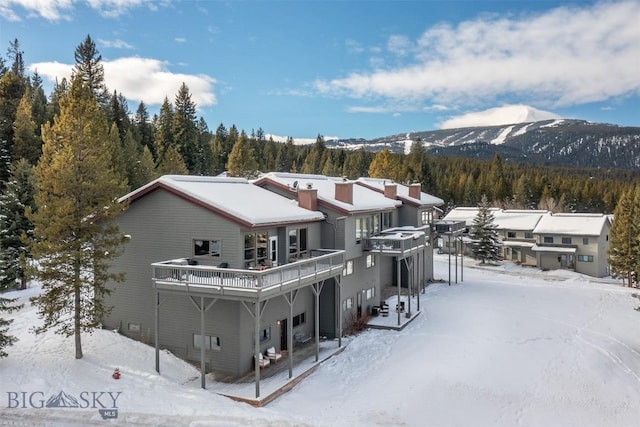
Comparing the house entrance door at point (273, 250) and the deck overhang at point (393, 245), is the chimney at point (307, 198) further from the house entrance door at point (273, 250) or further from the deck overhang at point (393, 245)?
the deck overhang at point (393, 245)

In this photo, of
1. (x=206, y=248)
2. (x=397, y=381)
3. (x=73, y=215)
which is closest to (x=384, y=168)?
(x=206, y=248)

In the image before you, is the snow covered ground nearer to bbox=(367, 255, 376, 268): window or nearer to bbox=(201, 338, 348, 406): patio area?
bbox=(201, 338, 348, 406): patio area

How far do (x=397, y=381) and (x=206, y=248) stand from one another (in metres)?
10.0

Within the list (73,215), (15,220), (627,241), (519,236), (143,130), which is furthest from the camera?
(143,130)

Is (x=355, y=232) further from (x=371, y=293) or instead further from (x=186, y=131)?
(x=186, y=131)

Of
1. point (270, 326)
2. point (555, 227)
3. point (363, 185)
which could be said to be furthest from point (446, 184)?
point (270, 326)

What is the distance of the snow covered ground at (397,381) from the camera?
574 inches

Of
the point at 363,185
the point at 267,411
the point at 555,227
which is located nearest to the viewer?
the point at 267,411

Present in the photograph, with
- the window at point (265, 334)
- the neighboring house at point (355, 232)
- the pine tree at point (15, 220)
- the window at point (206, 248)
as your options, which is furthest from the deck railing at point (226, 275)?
the pine tree at point (15, 220)

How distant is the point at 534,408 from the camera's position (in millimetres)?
16875

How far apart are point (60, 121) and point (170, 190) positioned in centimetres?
536

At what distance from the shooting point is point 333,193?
28531mm

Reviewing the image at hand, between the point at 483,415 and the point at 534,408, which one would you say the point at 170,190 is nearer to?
the point at 483,415

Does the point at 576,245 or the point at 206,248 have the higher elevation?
the point at 206,248
